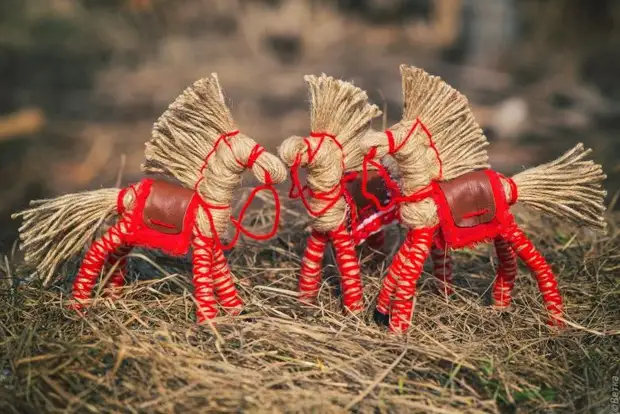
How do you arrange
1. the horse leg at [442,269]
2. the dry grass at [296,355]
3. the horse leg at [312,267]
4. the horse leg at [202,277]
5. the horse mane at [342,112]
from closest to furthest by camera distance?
the dry grass at [296,355], the horse mane at [342,112], the horse leg at [202,277], the horse leg at [312,267], the horse leg at [442,269]

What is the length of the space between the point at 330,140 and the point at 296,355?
73cm

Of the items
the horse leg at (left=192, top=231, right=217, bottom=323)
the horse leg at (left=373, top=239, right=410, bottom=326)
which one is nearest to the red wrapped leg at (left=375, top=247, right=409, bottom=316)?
the horse leg at (left=373, top=239, right=410, bottom=326)

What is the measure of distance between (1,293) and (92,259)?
45cm

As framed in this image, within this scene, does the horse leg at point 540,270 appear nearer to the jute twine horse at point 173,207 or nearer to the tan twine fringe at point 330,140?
the tan twine fringe at point 330,140

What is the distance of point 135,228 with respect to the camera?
243 centimetres

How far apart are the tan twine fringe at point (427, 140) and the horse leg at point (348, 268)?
0.22 meters

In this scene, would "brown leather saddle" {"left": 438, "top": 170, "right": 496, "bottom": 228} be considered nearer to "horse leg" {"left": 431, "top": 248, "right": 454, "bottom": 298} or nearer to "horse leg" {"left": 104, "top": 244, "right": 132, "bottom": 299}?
"horse leg" {"left": 431, "top": 248, "right": 454, "bottom": 298}

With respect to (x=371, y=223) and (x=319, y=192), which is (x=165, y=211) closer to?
(x=319, y=192)

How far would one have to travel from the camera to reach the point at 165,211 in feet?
7.97

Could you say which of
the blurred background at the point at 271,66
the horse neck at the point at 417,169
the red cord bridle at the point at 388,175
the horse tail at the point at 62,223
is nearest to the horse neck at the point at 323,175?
the red cord bridle at the point at 388,175

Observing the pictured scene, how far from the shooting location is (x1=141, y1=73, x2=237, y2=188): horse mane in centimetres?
237

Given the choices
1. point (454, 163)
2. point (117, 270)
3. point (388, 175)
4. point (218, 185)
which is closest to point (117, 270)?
point (117, 270)

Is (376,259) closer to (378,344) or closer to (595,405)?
(378,344)

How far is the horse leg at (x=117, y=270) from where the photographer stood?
8.53 feet
